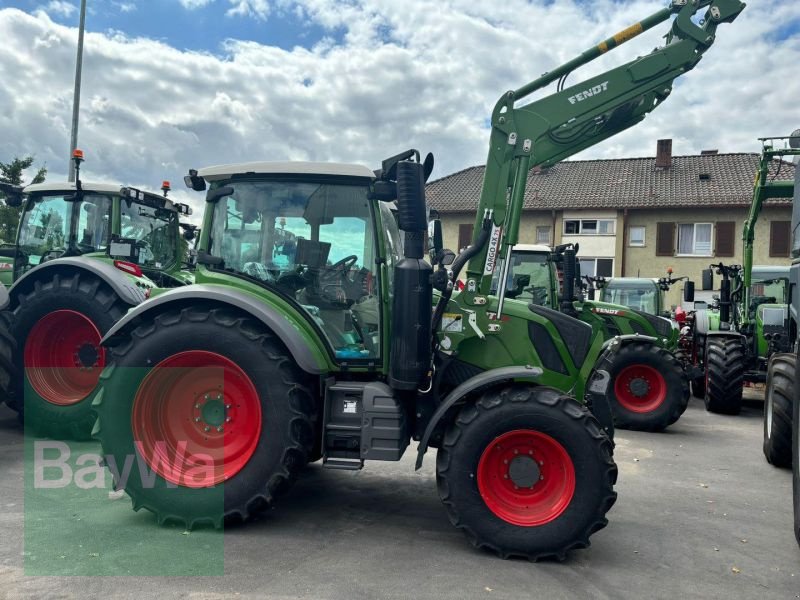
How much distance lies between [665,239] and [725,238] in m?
2.12

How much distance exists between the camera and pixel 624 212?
2638 centimetres

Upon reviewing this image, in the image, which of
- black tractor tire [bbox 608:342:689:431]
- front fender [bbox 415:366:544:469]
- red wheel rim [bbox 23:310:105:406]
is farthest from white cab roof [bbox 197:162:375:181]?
black tractor tire [bbox 608:342:689:431]

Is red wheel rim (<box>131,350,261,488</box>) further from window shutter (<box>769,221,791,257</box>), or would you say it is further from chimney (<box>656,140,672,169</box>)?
chimney (<box>656,140,672,169</box>)

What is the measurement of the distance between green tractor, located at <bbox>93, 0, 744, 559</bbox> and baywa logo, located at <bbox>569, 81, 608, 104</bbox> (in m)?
0.01

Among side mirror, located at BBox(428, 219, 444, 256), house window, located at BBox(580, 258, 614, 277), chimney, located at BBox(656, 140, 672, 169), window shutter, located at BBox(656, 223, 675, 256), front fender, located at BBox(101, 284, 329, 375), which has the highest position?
chimney, located at BBox(656, 140, 672, 169)

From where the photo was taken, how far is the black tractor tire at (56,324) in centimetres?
657

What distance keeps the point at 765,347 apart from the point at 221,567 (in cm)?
958

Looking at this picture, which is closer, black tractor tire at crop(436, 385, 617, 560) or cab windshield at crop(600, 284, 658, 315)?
black tractor tire at crop(436, 385, 617, 560)

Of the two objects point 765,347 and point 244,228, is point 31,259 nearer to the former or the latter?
point 244,228

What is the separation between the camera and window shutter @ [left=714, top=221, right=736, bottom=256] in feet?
82.8

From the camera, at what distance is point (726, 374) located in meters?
10.0

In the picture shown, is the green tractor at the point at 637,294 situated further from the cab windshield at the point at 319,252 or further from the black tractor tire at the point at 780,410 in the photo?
the cab windshield at the point at 319,252

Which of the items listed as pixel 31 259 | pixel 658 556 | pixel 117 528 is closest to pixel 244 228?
pixel 117 528

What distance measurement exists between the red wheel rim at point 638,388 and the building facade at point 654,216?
1704 centimetres
